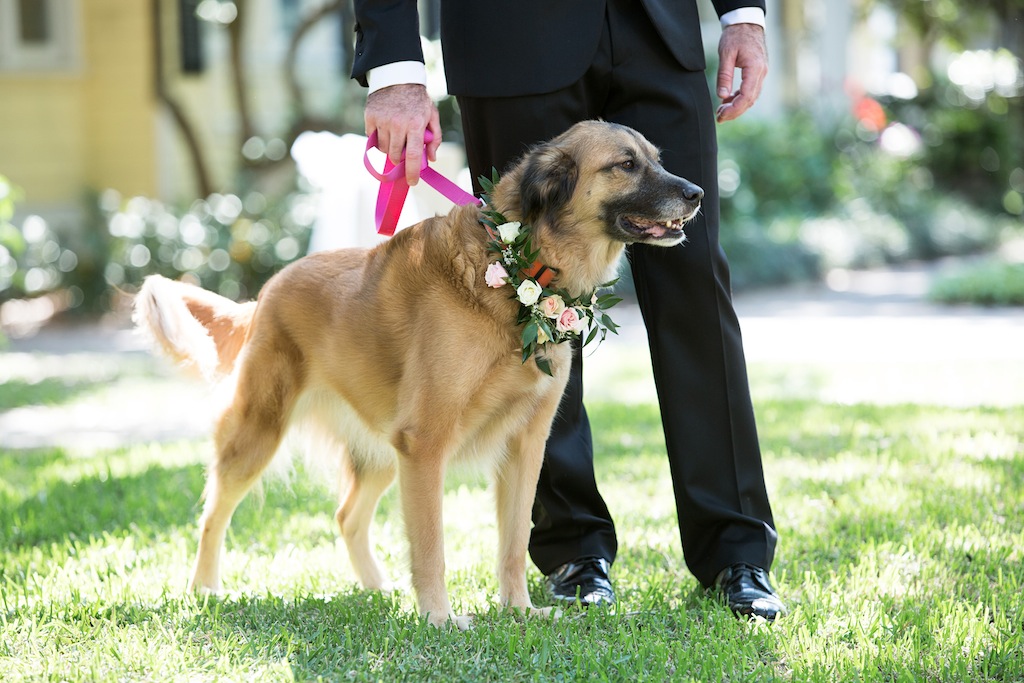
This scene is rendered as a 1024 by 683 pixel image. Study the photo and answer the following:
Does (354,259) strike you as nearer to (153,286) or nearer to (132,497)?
(153,286)

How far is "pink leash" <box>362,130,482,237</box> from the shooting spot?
→ 3260 millimetres

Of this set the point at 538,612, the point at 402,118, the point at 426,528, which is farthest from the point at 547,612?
the point at 402,118

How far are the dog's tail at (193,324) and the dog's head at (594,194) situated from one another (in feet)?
3.70

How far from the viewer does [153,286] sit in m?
3.74

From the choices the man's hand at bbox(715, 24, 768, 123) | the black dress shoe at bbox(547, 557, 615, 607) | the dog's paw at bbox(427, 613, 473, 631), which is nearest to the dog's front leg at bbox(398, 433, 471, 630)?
the dog's paw at bbox(427, 613, 473, 631)

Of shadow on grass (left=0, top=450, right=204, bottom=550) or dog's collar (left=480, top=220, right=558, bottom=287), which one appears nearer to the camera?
dog's collar (left=480, top=220, right=558, bottom=287)

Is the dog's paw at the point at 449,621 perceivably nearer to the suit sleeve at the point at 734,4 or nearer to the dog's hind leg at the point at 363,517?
the dog's hind leg at the point at 363,517

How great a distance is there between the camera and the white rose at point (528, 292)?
301cm

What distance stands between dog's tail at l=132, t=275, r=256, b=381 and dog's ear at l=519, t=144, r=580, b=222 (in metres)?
1.13

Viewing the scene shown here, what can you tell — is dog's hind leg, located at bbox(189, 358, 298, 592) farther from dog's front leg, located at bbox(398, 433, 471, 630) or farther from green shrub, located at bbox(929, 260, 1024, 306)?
green shrub, located at bbox(929, 260, 1024, 306)

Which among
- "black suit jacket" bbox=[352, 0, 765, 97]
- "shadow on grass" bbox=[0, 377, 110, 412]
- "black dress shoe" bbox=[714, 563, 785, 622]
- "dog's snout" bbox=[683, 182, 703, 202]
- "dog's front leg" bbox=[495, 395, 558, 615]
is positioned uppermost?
"black suit jacket" bbox=[352, 0, 765, 97]

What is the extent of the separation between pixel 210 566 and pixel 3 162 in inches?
341

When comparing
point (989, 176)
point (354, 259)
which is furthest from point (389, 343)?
point (989, 176)

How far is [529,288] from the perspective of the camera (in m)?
3.02
